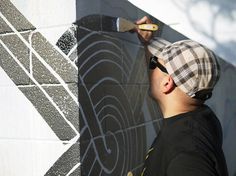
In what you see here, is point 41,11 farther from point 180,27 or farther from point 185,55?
point 180,27

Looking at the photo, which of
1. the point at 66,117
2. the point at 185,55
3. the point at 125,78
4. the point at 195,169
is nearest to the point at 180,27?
the point at 125,78

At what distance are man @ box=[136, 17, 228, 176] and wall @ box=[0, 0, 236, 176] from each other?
28 centimetres

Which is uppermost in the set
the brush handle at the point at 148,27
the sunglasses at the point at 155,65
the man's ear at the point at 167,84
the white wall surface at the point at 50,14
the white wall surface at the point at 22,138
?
the white wall surface at the point at 50,14

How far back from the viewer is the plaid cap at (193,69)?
58.1 inches

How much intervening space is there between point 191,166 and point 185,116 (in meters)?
0.30

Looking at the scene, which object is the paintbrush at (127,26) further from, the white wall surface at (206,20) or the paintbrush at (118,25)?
the white wall surface at (206,20)

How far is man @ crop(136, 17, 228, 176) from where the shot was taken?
1246mm

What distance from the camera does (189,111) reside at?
1.51 meters

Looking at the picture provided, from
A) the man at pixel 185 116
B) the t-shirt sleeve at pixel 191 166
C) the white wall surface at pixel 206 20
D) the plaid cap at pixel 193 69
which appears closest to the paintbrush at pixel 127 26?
the man at pixel 185 116

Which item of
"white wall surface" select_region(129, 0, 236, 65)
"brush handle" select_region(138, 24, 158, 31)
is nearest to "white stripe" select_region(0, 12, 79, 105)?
"brush handle" select_region(138, 24, 158, 31)

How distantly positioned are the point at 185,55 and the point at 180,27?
1.31 m

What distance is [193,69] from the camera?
4.85ft

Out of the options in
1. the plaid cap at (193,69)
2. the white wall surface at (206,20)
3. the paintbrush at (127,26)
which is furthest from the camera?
the white wall surface at (206,20)

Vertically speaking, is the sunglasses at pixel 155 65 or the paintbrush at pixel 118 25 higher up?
the paintbrush at pixel 118 25
